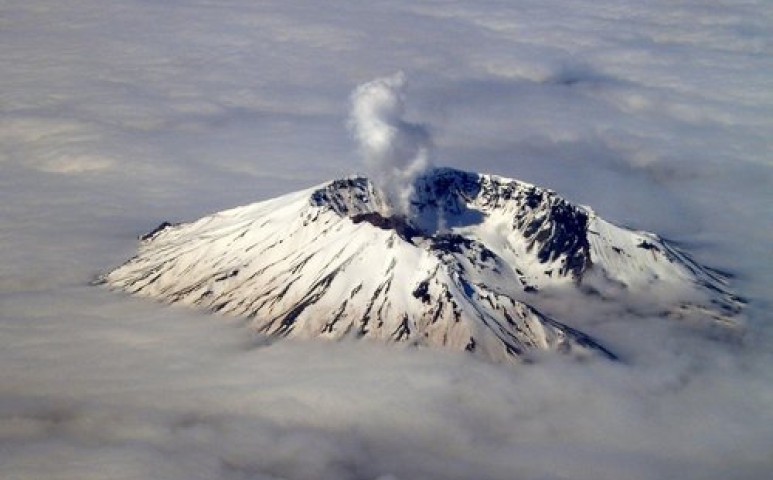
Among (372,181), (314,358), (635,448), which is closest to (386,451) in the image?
(314,358)

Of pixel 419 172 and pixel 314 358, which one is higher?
pixel 419 172

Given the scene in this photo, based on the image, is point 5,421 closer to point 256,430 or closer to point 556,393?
point 256,430

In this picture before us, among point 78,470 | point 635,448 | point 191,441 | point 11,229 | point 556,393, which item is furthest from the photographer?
point 11,229

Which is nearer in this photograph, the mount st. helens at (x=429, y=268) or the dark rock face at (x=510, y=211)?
the mount st. helens at (x=429, y=268)

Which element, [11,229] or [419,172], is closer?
[419,172]

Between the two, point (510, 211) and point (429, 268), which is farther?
point (510, 211)

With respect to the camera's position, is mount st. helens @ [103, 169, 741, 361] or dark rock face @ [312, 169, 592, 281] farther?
dark rock face @ [312, 169, 592, 281]

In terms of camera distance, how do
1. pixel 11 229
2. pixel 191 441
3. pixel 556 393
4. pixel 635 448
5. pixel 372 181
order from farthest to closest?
1. pixel 11 229
2. pixel 372 181
3. pixel 556 393
4. pixel 635 448
5. pixel 191 441

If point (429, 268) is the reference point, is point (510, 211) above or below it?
above
